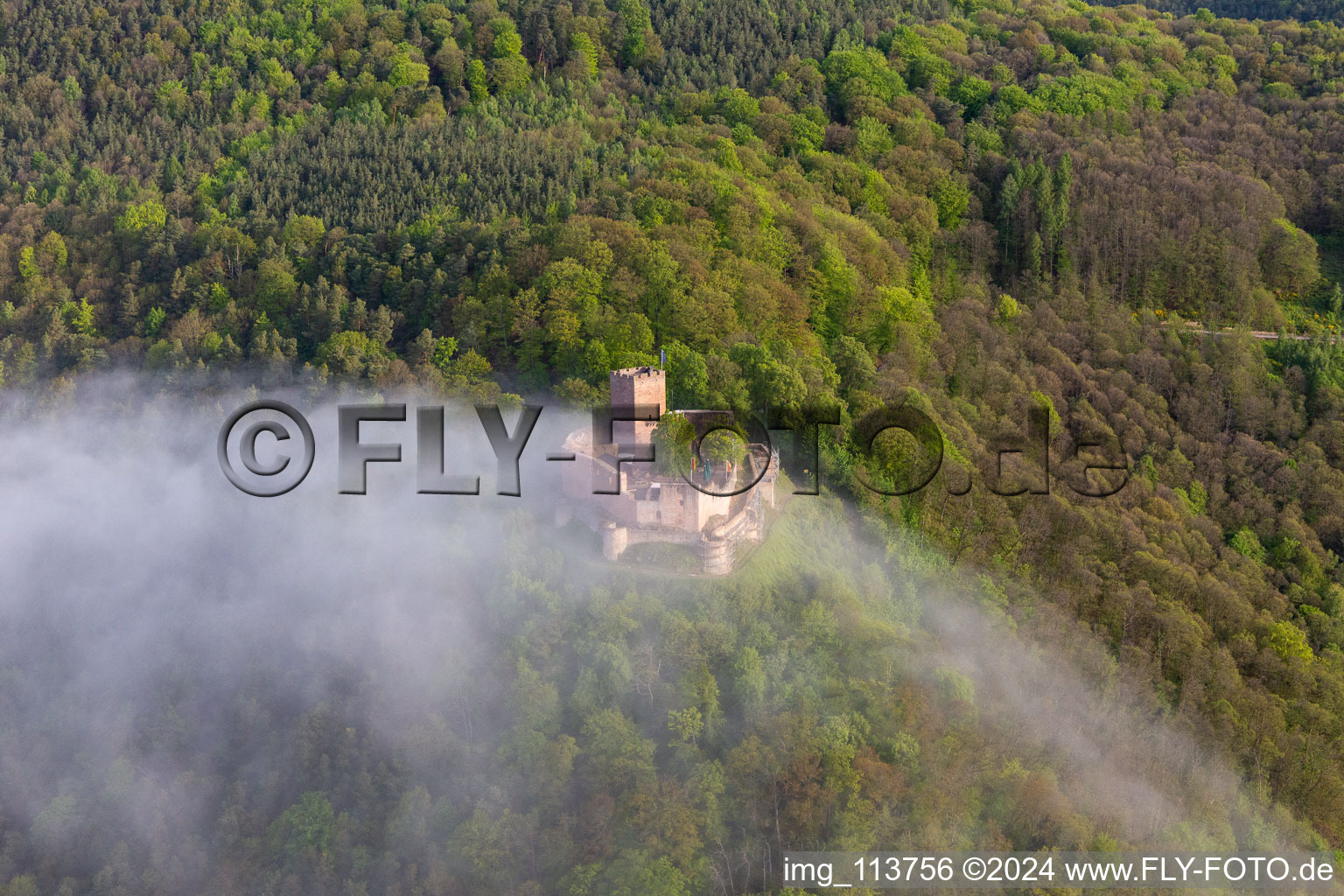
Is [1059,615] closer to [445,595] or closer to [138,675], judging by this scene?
[445,595]

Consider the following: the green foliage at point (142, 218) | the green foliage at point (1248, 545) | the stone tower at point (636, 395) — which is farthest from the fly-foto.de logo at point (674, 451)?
the green foliage at point (142, 218)

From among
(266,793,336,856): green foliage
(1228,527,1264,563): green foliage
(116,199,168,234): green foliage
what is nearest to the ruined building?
(266,793,336,856): green foliage

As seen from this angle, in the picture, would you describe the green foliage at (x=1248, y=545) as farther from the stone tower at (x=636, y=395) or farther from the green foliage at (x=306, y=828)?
the green foliage at (x=306, y=828)

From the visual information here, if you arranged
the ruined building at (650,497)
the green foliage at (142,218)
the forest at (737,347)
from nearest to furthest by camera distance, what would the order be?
the ruined building at (650,497) < the forest at (737,347) < the green foliage at (142,218)

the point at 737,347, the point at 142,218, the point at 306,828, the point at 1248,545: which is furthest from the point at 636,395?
the point at 142,218

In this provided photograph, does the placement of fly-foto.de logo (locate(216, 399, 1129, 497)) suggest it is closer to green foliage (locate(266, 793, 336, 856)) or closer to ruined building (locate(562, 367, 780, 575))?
ruined building (locate(562, 367, 780, 575))

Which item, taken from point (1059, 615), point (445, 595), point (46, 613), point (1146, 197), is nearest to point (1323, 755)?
point (1059, 615)
